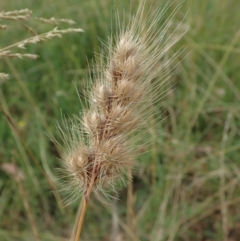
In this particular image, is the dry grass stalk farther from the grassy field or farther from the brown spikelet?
the grassy field

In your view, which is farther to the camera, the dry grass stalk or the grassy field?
the grassy field

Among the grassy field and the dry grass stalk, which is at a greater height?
the dry grass stalk

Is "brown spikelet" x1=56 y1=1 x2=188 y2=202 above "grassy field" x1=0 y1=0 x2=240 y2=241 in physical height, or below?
above

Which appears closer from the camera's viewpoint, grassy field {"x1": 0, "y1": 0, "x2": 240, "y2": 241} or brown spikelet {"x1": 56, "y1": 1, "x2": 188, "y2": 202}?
brown spikelet {"x1": 56, "y1": 1, "x2": 188, "y2": 202}

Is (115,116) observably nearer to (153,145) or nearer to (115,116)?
(115,116)

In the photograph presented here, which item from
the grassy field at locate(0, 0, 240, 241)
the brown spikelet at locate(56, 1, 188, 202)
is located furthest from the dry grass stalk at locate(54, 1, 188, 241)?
the grassy field at locate(0, 0, 240, 241)

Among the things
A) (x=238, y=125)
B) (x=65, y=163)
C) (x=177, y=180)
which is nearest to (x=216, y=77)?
(x=238, y=125)

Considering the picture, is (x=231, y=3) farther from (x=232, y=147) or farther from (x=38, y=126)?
(x=38, y=126)

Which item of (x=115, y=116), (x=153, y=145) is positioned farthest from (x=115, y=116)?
(x=153, y=145)

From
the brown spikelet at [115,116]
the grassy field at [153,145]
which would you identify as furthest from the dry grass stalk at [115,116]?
the grassy field at [153,145]
